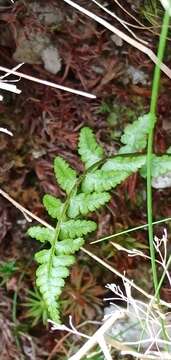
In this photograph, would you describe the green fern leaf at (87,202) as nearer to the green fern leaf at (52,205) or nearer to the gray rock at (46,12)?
the green fern leaf at (52,205)

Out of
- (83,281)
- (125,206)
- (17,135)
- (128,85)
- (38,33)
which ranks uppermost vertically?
(38,33)

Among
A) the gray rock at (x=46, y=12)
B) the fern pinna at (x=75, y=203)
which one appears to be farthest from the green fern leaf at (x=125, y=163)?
the gray rock at (x=46, y=12)

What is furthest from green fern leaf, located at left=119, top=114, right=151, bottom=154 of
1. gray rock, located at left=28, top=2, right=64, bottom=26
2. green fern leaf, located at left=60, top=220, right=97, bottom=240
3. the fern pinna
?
gray rock, located at left=28, top=2, right=64, bottom=26

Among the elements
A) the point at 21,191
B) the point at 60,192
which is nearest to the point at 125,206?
the point at 60,192

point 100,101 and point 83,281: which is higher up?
point 100,101

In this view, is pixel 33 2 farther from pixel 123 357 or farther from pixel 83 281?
pixel 123 357

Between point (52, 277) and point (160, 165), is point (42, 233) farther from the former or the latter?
point (160, 165)
